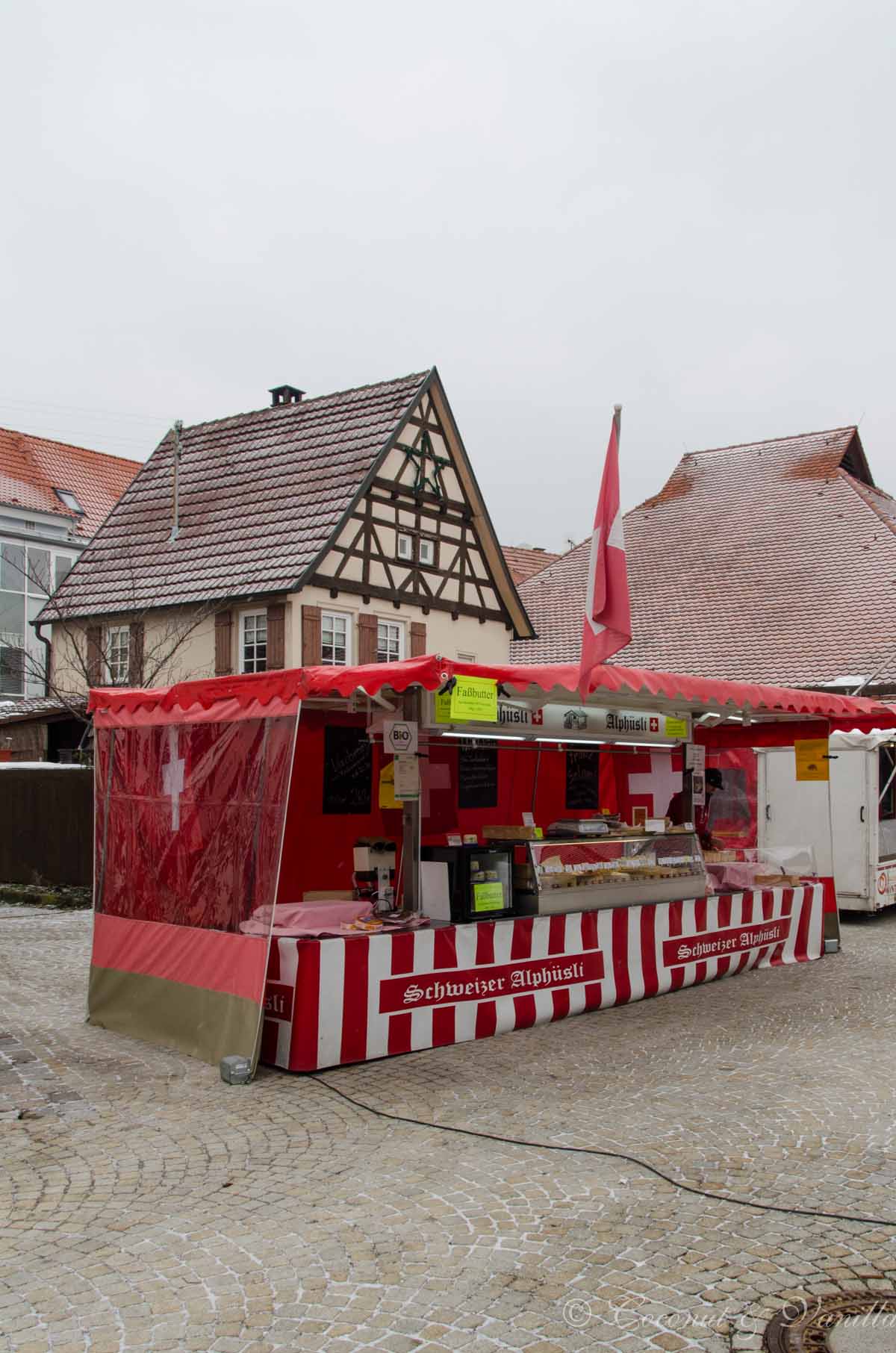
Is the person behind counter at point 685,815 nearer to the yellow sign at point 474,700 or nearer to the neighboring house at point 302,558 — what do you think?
the yellow sign at point 474,700

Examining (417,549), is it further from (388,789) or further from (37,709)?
(388,789)

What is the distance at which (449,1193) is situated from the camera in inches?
195

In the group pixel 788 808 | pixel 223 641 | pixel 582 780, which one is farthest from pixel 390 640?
pixel 582 780

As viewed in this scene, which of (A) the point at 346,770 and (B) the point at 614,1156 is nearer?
(B) the point at 614,1156

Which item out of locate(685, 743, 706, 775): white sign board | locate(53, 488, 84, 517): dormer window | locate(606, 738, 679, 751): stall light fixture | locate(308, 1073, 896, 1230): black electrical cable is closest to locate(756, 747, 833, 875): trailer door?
locate(685, 743, 706, 775): white sign board

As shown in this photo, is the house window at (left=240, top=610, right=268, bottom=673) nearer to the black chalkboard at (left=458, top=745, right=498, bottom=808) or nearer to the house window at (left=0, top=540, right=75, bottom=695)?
the house window at (left=0, top=540, right=75, bottom=695)

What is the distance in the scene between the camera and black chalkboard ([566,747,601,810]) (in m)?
11.5

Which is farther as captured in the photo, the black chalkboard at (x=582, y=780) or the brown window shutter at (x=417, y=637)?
the brown window shutter at (x=417, y=637)

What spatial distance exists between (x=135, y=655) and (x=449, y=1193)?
721 inches

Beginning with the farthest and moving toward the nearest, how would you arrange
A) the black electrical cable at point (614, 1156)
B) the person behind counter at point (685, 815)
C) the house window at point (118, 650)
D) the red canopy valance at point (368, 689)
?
the house window at point (118, 650), the person behind counter at point (685, 815), the red canopy valance at point (368, 689), the black electrical cable at point (614, 1156)

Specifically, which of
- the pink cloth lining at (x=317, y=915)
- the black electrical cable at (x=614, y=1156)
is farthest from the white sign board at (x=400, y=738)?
the black electrical cable at (x=614, y=1156)

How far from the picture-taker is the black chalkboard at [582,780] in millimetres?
11461

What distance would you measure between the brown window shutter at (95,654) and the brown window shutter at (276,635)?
4322 millimetres

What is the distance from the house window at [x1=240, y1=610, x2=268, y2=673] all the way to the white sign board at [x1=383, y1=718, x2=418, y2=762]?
1402cm
